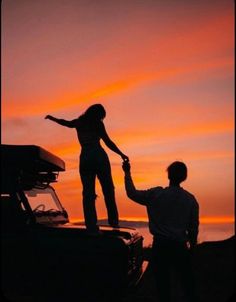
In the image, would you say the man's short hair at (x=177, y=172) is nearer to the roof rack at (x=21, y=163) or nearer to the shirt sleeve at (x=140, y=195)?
the shirt sleeve at (x=140, y=195)

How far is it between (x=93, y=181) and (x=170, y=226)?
62.8 inches

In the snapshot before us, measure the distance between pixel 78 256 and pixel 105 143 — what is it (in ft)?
6.40

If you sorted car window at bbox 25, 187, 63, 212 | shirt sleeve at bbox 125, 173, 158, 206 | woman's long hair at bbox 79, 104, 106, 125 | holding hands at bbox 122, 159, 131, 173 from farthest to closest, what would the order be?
woman's long hair at bbox 79, 104, 106, 125 → car window at bbox 25, 187, 63, 212 → holding hands at bbox 122, 159, 131, 173 → shirt sleeve at bbox 125, 173, 158, 206

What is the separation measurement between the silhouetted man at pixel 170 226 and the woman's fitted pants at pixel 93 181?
0.99 metres

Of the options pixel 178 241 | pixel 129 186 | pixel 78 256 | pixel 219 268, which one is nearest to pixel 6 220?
pixel 78 256

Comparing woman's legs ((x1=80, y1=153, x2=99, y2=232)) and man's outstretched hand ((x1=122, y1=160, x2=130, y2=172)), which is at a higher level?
man's outstretched hand ((x1=122, y1=160, x2=130, y2=172))

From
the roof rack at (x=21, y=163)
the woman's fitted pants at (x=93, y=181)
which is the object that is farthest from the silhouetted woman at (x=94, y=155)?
the roof rack at (x=21, y=163)

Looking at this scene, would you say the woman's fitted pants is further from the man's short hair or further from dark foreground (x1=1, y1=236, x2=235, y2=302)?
the man's short hair

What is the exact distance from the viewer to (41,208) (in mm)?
6312

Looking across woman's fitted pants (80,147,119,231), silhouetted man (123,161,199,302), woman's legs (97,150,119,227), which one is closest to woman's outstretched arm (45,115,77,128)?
woman's fitted pants (80,147,119,231)

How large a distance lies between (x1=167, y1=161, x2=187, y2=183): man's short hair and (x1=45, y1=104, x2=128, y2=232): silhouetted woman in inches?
39.5

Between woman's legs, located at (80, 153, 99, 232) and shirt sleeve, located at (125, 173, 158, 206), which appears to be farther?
woman's legs, located at (80, 153, 99, 232)

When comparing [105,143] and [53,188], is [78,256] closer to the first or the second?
[105,143]

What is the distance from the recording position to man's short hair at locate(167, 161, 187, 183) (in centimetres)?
505
